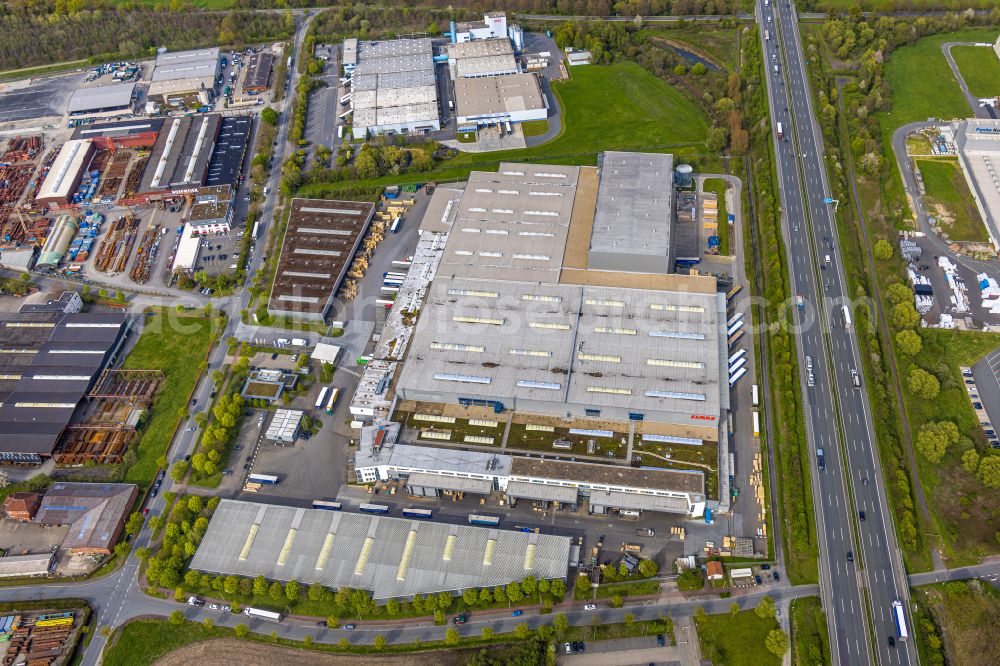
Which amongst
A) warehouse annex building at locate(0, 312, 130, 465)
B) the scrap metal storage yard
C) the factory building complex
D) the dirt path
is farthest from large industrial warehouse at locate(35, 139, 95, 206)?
the dirt path

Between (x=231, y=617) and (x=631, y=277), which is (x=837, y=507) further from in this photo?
(x=231, y=617)

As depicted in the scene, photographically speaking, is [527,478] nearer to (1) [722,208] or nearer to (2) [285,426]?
(2) [285,426]

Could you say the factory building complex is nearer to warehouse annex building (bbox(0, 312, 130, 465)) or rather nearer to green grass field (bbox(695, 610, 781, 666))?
green grass field (bbox(695, 610, 781, 666))

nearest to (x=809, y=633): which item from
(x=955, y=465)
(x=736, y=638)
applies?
(x=736, y=638)

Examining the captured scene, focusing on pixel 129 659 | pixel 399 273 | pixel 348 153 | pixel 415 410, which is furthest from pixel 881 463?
pixel 348 153

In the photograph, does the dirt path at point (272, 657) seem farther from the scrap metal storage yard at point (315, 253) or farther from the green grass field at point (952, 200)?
the green grass field at point (952, 200)
